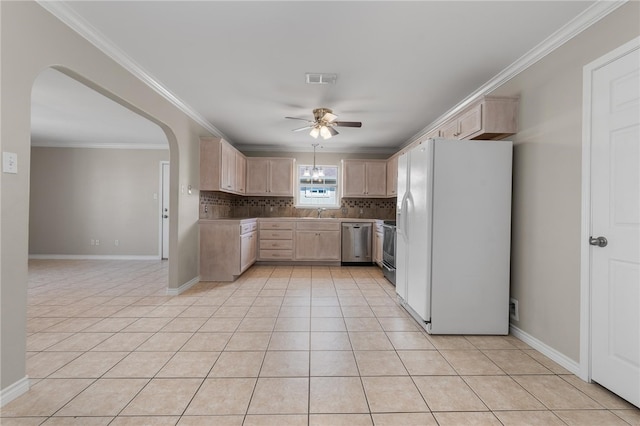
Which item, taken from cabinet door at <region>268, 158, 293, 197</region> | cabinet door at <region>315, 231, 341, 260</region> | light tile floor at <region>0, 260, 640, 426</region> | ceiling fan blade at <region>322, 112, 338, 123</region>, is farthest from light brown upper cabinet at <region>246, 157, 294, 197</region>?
light tile floor at <region>0, 260, 640, 426</region>

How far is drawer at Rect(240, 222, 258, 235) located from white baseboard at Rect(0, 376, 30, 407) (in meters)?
2.91

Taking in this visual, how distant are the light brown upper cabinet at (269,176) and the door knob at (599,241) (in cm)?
468

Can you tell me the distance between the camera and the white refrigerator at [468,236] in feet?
8.46

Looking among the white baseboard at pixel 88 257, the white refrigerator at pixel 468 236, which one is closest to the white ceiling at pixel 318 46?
the white refrigerator at pixel 468 236

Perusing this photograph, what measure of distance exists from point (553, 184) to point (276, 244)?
430 cm

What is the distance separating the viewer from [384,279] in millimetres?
4684

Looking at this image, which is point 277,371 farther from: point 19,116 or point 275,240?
point 275,240

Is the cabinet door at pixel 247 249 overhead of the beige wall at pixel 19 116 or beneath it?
beneath

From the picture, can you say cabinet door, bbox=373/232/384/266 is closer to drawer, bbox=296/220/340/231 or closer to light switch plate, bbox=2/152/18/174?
drawer, bbox=296/220/340/231

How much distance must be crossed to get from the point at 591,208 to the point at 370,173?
421 cm

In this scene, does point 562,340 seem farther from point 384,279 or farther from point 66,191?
point 66,191

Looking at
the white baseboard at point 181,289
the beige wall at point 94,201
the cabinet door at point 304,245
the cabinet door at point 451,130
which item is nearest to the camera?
A: the cabinet door at point 451,130

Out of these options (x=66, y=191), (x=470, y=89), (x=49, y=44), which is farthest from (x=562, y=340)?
(x=66, y=191)

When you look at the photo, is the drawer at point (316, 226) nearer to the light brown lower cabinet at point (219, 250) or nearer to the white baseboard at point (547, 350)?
the light brown lower cabinet at point (219, 250)
